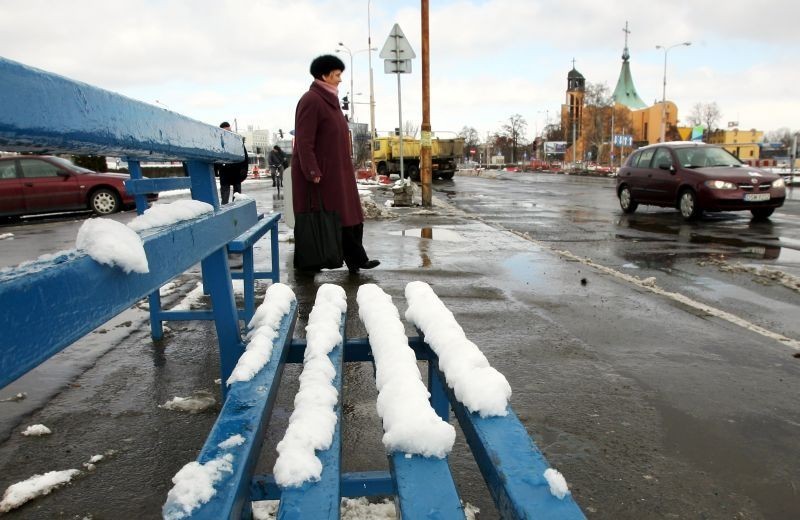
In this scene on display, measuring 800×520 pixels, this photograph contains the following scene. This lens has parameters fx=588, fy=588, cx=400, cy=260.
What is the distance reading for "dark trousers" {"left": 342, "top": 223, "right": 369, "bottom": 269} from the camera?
17.6ft

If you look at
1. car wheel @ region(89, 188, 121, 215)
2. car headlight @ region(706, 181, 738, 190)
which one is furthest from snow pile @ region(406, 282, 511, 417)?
car wheel @ region(89, 188, 121, 215)

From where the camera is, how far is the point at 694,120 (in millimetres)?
78188

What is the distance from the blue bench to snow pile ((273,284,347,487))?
27 mm

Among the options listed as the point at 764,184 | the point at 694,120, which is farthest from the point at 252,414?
the point at 694,120

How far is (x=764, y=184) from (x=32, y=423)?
11584mm

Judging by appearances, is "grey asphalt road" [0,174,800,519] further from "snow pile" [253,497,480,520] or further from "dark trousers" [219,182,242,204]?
"dark trousers" [219,182,242,204]

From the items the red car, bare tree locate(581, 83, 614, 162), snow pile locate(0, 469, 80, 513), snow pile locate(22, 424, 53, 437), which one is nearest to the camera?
snow pile locate(0, 469, 80, 513)

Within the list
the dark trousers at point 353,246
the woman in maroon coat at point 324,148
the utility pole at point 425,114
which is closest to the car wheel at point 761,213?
the utility pole at point 425,114

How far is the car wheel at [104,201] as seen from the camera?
1457cm

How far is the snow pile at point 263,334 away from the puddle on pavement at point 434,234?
602 cm

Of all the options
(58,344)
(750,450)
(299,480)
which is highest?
(58,344)

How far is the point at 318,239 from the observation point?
484 centimetres

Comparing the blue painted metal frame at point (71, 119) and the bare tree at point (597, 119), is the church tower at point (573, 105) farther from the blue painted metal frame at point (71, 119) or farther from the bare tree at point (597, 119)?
the blue painted metal frame at point (71, 119)

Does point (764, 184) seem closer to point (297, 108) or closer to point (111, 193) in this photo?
point (297, 108)
